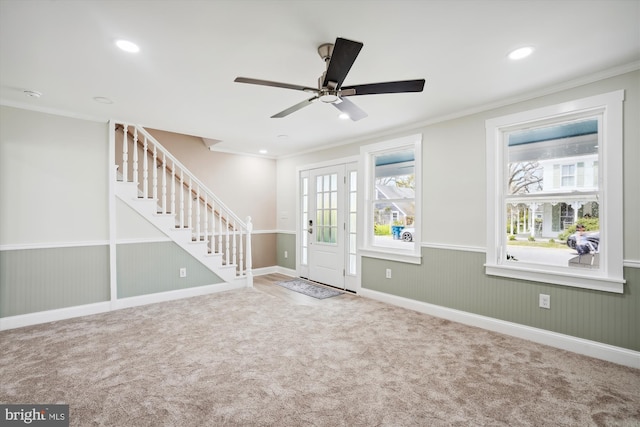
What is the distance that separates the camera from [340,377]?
2.31 m

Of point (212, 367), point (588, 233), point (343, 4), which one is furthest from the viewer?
point (588, 233)

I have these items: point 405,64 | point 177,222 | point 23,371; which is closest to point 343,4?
point 405,64

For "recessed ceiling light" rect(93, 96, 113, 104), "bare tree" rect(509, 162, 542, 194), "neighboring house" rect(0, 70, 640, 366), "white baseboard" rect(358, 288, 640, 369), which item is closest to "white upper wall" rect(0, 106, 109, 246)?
"neighboring house" rect(0, 70, 640, 366)

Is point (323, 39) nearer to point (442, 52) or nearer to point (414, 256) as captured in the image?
point (442, 52)

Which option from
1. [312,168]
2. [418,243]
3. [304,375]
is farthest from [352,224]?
→ [304,375]

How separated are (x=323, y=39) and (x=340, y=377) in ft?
8.13

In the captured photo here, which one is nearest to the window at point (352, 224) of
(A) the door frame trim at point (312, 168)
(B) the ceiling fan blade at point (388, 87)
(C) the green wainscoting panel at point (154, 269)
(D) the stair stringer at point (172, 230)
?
(A) the door frame trim at point (312, 168)

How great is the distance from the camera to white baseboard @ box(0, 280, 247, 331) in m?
3.31

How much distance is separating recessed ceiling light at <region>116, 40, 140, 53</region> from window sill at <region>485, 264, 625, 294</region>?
380cm

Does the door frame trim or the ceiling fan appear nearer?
the ceiling fan

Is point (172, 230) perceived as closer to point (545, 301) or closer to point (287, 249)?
point (287, 249)

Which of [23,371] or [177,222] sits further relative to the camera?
[177,222]

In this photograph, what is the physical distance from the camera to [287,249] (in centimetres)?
614

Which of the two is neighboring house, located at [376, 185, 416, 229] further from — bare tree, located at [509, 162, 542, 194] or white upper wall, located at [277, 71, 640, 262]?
bare tree, located at [509, 162, 542, 194]
